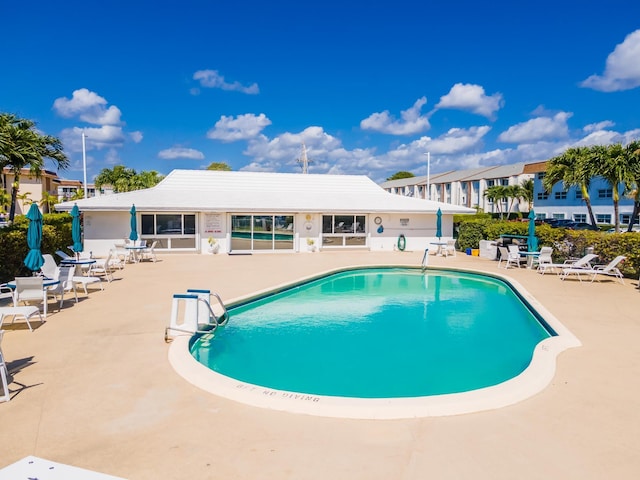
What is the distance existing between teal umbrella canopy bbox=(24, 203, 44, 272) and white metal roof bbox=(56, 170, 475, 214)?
10155 mm

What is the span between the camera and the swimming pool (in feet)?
20.7

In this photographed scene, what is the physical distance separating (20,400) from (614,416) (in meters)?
6.73

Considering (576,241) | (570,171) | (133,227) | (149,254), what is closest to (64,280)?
(133,227)

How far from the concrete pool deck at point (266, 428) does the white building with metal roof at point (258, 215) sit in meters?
14.7

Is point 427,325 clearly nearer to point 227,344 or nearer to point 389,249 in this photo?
point 227,344

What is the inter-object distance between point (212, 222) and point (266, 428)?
18.9 m

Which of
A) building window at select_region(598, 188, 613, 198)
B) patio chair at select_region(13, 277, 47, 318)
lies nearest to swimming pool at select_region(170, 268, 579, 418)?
patio chair at select_region(13, 277, 47, 318)

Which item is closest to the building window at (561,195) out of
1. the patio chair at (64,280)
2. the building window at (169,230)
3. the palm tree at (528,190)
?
the palm tree at (528,190)

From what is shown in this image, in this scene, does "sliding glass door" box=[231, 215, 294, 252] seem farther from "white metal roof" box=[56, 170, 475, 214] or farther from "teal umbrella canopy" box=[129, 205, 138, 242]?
"teal umbrella canopy" box=[129, 205, 138, 242]

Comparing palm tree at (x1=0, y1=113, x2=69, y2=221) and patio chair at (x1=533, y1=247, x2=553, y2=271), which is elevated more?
palm tree at (x1=0, y1=113, x2=69, y2=221)

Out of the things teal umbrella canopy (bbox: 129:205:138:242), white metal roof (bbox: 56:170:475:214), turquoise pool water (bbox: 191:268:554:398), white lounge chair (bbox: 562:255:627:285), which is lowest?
turquoise pool water (bbox: 191:268:554:398)

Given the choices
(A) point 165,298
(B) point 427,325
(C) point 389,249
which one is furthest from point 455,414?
(C) point 389,249

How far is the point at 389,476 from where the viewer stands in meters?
3.80

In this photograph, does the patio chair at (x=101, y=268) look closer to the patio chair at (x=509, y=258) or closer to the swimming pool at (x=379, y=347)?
the swimming pool at (x=379, y=347)
